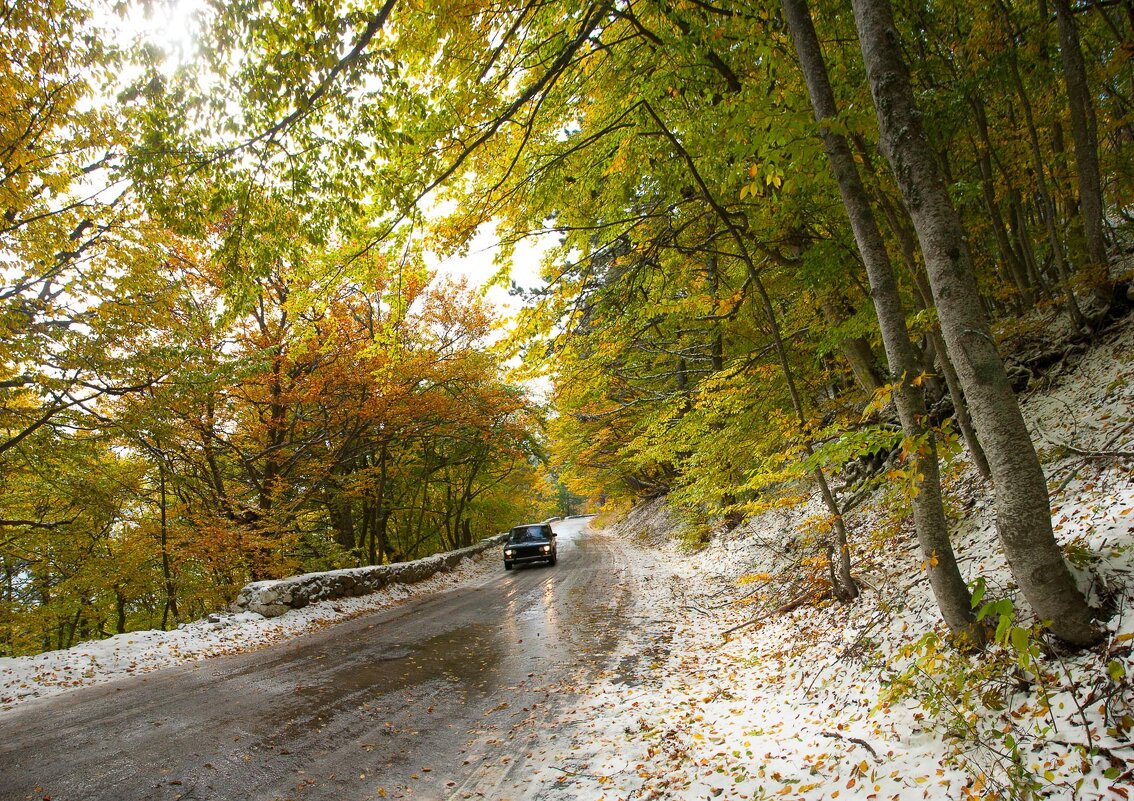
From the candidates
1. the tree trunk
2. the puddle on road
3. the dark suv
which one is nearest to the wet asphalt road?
the puddle on road

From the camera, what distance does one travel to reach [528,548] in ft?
59.8

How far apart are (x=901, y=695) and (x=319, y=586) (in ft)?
35.7

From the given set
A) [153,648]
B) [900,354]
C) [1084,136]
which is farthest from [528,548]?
[1084,136]

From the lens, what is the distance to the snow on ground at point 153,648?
20.3 feet

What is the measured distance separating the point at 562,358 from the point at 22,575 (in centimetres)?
2066

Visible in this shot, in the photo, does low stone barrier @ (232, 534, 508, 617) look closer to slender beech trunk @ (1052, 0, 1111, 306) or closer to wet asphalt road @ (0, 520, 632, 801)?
wet asphalt road @ (0, 520, 632, 801)

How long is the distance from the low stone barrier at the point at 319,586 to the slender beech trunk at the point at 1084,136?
529 inches

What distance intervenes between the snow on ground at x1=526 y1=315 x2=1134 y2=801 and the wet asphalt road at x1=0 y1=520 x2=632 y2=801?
65 centimetres

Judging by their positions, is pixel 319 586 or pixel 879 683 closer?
pixel 879 683

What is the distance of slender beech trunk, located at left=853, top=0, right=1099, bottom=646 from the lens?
109 inches

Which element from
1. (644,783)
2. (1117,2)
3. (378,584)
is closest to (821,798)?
(644,783)

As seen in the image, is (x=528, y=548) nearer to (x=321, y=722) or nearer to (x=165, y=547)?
(x=165, y=547)

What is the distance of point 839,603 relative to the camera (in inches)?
228

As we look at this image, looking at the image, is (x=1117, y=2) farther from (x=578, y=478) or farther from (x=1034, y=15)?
(x=578, y=478)
